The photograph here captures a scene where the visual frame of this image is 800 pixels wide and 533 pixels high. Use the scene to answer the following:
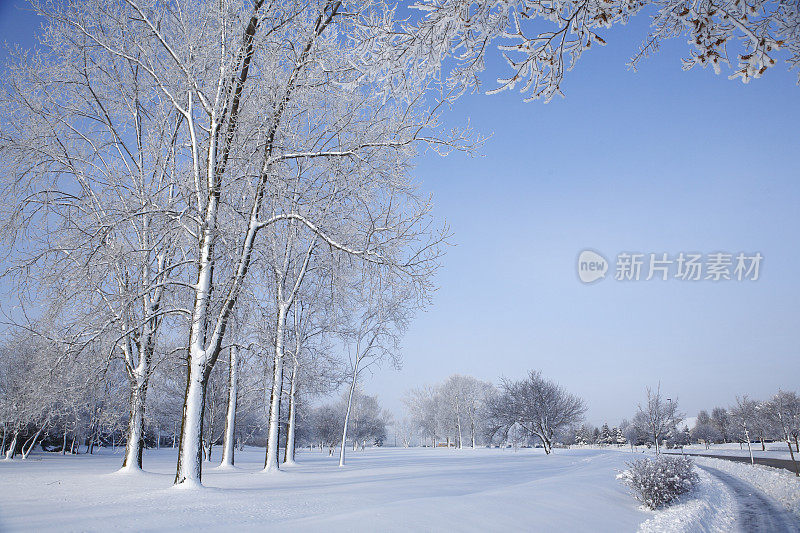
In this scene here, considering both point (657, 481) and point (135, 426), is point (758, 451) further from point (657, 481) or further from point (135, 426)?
point (135, 426)

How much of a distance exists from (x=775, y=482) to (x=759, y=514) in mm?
8066

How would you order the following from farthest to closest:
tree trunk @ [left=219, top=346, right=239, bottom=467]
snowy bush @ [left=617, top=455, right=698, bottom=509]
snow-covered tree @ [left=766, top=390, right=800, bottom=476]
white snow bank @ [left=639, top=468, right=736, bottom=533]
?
snow-covered tree @ [left=766, top=390, right=800, bottom=476] < tree trunk @ [left=219, top=346, right=239, bottom=467] < snowy bush @ [left=617, top=455, right=698, bottom=509] < white snow bank @ [left=639, top=468, right=736, bottom=533]

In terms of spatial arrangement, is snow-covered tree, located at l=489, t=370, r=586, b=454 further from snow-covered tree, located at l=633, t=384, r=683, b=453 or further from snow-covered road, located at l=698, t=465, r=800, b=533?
snow-covered road, located at l=698, t=465, r=800, b=533

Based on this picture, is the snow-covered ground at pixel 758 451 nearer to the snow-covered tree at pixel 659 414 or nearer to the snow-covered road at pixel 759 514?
the snow-covered tree at pixel 659 414

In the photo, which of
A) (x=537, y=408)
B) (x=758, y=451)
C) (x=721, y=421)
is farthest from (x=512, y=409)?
(x=721, y=421)

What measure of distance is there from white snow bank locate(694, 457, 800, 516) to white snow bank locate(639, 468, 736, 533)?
1524mm

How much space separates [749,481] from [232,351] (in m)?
25.2

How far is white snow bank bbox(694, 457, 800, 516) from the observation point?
1431cm

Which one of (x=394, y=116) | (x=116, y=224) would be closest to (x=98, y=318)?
(x=116, y=224)

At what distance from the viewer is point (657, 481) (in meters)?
12.9

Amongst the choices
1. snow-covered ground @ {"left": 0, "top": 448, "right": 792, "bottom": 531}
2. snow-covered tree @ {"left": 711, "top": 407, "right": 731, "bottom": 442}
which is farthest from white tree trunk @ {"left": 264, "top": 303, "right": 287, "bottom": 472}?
snow-covered tree @ {"left": 711, "top": 407, "right": 731, "bottom": 442}

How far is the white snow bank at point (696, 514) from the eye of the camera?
1018 centimetres

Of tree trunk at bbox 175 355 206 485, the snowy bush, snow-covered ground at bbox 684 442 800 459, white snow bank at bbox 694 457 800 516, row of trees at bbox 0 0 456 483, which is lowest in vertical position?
snow-covered ground at bbox 684 442 800 459

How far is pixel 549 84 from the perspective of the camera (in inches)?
161
